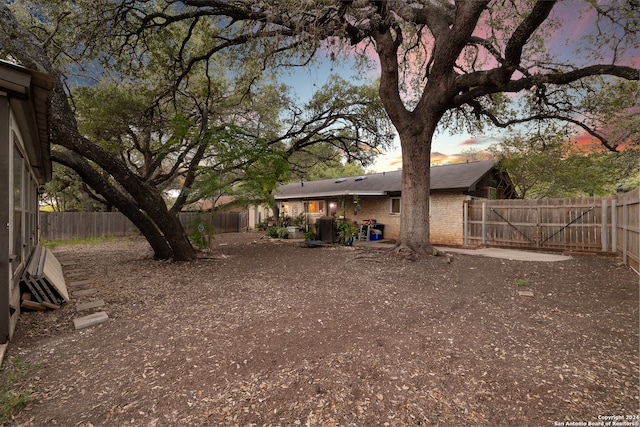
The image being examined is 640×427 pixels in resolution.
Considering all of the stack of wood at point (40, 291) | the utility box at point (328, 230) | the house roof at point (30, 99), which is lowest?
the stack of wood at point (40, 291)

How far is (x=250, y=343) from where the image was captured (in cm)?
346

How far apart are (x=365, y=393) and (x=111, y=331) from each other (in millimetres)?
3453

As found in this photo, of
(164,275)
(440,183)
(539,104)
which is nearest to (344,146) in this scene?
(440,183)

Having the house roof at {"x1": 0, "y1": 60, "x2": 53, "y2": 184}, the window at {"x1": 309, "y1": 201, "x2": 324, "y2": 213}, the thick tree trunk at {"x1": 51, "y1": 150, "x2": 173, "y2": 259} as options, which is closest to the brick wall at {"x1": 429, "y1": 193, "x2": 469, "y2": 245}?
the window at {"x1": 309, "y1": 201, "x2": 324, "y2": 213}

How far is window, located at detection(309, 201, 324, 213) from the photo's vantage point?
17.9 m

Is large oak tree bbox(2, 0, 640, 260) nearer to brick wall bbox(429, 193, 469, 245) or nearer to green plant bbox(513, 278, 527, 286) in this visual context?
green plant bbox(513, 278, 527, 286)

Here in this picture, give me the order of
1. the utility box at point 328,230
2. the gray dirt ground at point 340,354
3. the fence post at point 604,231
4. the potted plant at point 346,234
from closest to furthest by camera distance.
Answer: the gray dirt ground at point 340,354 < the fence post at point 604,231 < the potted plant at point 346,234 < the utility box at point 328,230

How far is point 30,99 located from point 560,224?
1412cm

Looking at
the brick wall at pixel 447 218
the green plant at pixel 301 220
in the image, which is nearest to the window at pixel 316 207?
the green plant at pixel 301 220

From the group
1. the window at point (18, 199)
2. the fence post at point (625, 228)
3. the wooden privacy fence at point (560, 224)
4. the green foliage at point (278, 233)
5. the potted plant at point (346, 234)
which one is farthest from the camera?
the green foliage at point (278, 233)

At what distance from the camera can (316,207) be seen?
18312 millimetres

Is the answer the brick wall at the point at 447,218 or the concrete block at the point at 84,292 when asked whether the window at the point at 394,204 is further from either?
the concrete block at the point at 84,292

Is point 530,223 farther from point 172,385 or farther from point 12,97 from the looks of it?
point 12,97

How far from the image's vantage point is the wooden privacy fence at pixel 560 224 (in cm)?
761
